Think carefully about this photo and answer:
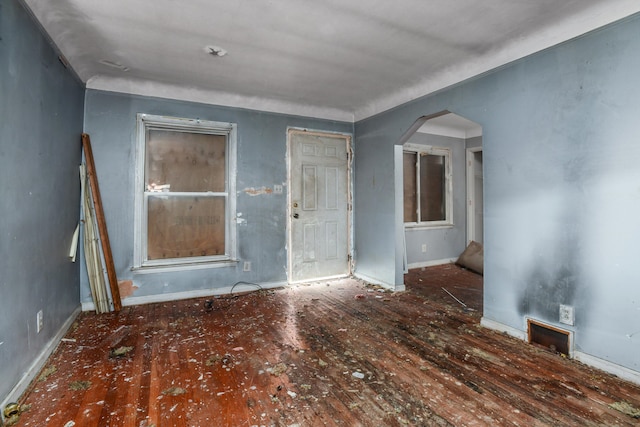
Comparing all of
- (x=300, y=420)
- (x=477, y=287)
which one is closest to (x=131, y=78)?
(x=300, y=420)

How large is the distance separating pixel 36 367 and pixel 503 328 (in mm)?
3574

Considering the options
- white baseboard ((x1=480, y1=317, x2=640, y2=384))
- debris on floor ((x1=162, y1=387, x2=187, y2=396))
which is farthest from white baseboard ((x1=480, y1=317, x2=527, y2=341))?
debris on floor ((x1=162, y1=387, x2=187, y2=396))

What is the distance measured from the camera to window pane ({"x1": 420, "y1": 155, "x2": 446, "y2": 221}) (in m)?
5.68

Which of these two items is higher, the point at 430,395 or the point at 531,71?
the point at 531,71

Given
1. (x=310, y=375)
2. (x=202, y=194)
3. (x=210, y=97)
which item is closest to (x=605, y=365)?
(x=310, y=375)

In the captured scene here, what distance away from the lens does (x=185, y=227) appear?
3.88 metres

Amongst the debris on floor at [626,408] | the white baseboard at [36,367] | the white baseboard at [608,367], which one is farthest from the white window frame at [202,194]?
the debris on floor at [626,408]

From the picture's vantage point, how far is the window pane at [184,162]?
3725 mm

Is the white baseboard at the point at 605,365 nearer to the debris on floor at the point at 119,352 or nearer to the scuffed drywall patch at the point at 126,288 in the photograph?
the debris on floor at the point at 119,352

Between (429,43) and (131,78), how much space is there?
307 cm

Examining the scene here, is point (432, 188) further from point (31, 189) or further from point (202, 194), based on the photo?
point (31, 189)

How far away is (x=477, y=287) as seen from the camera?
4262 millimetres

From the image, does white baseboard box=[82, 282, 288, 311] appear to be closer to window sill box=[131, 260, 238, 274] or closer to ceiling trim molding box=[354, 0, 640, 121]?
window sill box=[131, 260, 238, 274]

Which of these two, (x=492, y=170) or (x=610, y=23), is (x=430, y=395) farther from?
(x=610, y=23)
